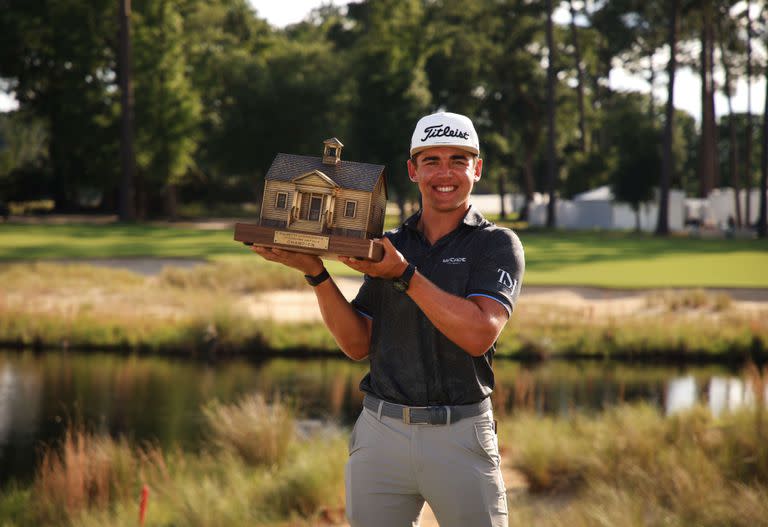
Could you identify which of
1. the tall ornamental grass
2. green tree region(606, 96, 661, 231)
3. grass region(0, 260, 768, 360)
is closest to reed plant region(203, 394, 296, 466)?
the tall ornamental grass

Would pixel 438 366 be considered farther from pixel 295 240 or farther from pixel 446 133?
pixel 446 133

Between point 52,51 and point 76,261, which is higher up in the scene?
point 52,51

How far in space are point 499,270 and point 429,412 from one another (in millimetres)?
576

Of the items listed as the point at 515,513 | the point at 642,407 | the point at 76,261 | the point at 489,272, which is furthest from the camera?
the point at 76,261

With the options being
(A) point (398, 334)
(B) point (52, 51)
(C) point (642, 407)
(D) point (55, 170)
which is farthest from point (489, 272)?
(D) point (55, 170)

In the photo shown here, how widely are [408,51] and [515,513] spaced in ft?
174

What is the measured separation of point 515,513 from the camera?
723 centimetres

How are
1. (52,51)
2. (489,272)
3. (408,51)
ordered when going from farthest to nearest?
(408,51), (52,51), (489,272)

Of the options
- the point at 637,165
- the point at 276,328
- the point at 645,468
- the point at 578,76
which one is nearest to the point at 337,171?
the point at 645,468

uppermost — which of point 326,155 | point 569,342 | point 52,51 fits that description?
point 52,51

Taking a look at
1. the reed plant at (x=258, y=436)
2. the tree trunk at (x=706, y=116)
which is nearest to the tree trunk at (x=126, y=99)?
the tree trunk at (x=706, y=116)

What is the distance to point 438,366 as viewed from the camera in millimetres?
3885

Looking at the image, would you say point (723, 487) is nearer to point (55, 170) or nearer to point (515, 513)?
point (515, 513)

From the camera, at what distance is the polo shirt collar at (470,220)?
13.0ft
